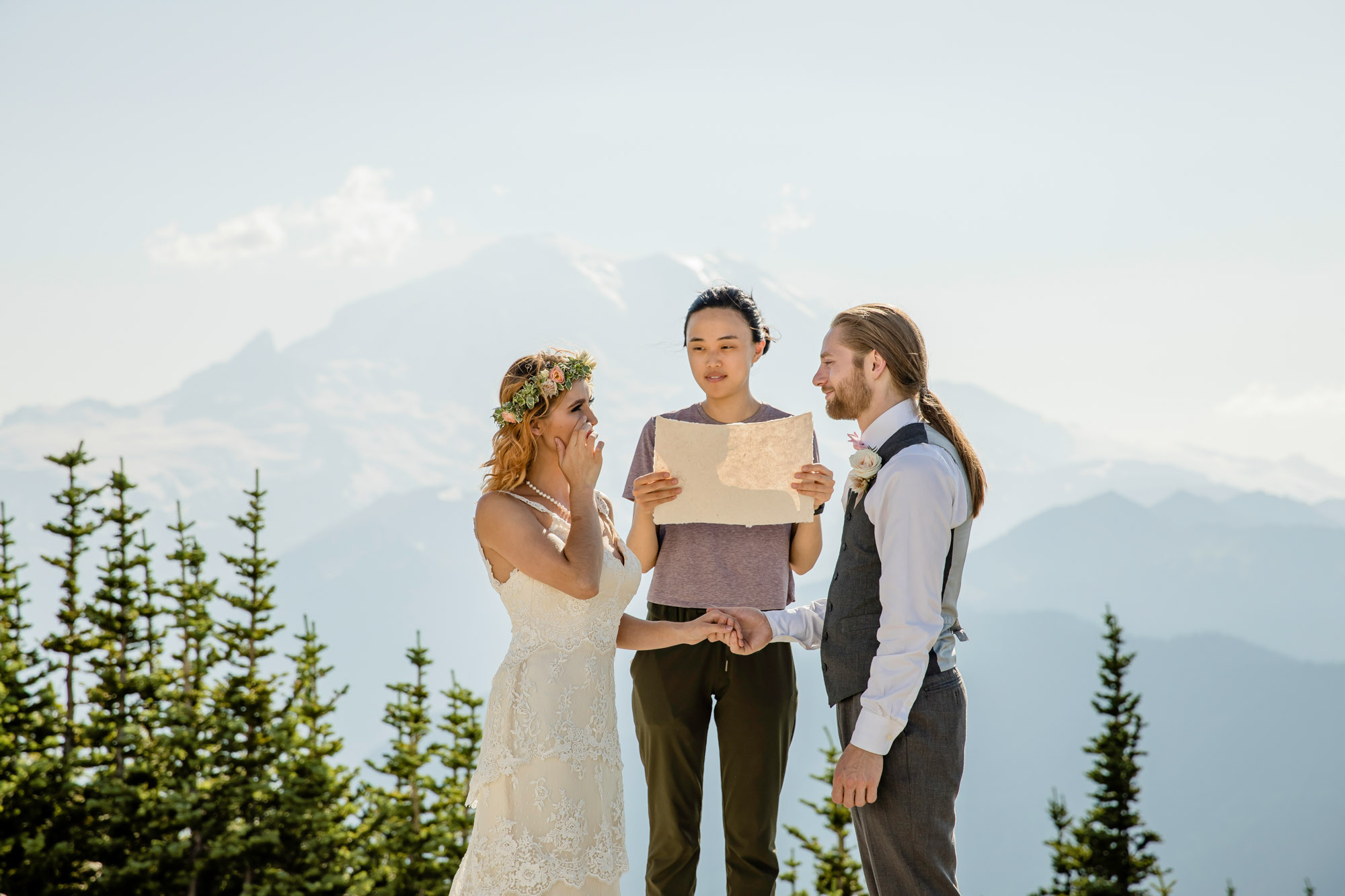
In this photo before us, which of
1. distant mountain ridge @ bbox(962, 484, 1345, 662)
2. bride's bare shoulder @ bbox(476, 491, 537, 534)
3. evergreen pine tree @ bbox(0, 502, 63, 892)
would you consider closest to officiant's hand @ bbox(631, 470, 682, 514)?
bride's bare shoulder @ bbox(476, 491, 537, 534)

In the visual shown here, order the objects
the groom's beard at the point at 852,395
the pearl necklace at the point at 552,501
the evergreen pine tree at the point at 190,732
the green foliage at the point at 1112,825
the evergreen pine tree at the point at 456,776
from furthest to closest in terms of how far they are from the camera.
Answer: the green foliage at the point at 1112,825, the evergreen pine tree at the point at 456,776, the evergreen pine tree at the point at 190,732, the pearl necklace at the point at 552,501, the groom's beard at the point at 852,395

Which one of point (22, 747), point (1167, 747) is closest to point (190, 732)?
point (22, 747)

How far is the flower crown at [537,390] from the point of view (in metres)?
3.27

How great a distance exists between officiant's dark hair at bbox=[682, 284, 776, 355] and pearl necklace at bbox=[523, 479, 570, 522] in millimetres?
915

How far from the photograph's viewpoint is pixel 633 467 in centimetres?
403

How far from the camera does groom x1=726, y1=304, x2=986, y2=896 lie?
2723 mm

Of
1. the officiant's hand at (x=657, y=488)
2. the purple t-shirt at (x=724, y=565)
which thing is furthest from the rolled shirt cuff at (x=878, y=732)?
the officiant's hand at (x=657, y=488)

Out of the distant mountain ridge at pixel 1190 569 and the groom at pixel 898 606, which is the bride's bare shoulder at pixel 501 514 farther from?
the distant mountain ridge at pixel 1190 569

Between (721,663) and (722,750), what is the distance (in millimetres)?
342

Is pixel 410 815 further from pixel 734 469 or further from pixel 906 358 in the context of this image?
pixel 906 358

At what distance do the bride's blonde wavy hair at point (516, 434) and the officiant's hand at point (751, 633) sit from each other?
0.93m

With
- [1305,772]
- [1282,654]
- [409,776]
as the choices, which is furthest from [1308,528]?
[409,776]

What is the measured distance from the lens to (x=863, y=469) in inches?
114

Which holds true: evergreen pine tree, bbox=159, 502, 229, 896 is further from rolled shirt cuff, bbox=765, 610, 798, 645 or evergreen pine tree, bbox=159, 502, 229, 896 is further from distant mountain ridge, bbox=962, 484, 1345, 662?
distant mountain ridge, bbox=962, 484, 1345, 662
